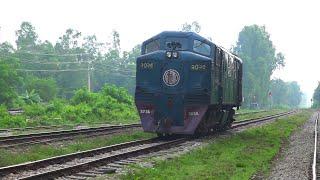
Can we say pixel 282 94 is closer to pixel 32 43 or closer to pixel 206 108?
pixel 32 43

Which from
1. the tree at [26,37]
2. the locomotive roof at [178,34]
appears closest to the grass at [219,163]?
the locomotive roof at [178,34]

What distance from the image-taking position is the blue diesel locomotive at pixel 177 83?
18.5 meters

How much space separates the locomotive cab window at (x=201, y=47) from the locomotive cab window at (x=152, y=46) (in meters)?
1.49

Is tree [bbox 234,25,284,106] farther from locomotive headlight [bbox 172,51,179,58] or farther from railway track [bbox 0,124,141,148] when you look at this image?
locomotive headlight [bbox 172,51,179,58]

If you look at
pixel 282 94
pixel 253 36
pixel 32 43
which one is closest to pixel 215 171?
pixel 253 36

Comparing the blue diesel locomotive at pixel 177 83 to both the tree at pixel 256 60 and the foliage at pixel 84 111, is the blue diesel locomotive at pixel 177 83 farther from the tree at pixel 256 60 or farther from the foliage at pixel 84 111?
the tree at pixel 256 60

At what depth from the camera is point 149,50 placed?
65.8 feet

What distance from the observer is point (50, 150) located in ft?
49.4

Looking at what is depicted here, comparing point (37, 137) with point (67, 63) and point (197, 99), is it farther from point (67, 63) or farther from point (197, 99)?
point (67, 63)

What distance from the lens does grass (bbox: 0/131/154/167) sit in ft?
42.9

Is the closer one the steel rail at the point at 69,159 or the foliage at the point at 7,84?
the steel rail at the point at 69,159

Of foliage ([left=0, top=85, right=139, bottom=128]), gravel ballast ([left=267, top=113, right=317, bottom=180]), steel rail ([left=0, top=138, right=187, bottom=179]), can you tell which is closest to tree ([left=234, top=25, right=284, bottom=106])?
foliage ([left=0, top=85, right=139, bottom=128])

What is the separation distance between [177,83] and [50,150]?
18.9ft

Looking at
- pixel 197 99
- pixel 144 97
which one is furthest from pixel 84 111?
pixel 197 99
